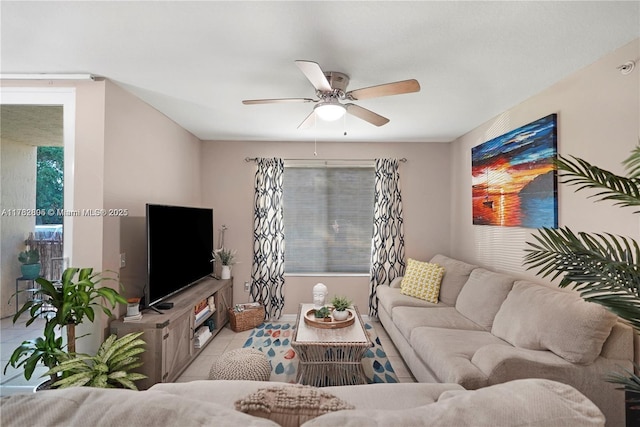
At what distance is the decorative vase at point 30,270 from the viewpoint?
90.6 inches

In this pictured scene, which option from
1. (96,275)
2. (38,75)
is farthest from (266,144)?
(96,275)

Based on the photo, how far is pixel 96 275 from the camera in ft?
7.27

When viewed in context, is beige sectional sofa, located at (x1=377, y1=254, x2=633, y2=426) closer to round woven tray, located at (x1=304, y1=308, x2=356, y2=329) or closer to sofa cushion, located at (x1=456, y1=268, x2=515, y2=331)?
sofa cushion, located at (x1=456, y1=268, x2=515, y2=331)

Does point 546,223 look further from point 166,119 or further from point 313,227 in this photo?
point 166,119

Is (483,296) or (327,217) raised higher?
(327,217)

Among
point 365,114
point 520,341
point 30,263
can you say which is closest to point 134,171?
point 30,263

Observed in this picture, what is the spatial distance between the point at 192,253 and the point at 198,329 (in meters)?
0.87

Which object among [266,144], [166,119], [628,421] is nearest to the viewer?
[628,421]

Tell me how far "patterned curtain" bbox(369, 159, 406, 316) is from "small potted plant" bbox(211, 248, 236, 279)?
2.03 m

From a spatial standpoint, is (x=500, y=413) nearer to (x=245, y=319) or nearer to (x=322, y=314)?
(x=322, y=314)

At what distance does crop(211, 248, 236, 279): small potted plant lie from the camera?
417cm

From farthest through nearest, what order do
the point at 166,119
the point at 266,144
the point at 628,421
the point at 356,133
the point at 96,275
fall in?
the point at 266,144
the point at 356,133
the point at 166,119
the point at 96,275
the point at 628,421

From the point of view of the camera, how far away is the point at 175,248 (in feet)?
10.2

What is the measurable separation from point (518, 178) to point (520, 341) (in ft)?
5.07
